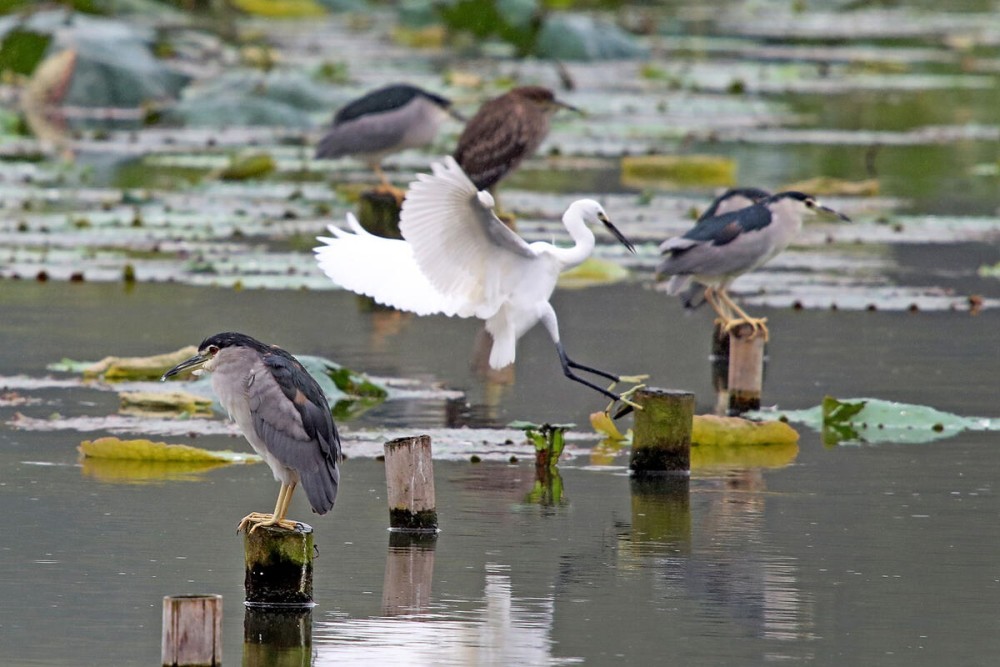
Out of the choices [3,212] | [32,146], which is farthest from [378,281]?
[32,146]

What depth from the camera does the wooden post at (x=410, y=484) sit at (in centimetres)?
877

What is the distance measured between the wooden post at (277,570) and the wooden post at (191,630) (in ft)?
2.49

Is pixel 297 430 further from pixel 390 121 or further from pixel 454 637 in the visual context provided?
pixel 390 121

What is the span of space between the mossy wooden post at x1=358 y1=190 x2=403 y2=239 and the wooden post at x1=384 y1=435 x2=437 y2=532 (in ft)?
27.1

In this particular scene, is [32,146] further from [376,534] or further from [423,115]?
[376,534]

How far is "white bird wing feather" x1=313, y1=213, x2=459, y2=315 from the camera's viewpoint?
32.9ft

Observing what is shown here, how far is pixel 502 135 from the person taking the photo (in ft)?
58.9

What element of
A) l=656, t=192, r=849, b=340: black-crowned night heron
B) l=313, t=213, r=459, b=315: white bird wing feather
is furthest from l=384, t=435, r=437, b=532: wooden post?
l=656, t=192, r=849, b=340: black-crowned night heron

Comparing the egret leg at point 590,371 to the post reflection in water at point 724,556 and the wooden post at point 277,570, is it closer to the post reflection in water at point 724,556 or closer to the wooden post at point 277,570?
the post reflection in water at point 724,556

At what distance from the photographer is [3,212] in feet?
64.5

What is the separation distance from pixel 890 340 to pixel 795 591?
252 inches

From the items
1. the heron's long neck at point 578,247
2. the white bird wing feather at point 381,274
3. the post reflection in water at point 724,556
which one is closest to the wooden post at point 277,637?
the post reflection in water at point 724,556

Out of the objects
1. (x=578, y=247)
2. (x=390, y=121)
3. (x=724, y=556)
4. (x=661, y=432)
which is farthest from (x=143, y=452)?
(x=390, y=121)

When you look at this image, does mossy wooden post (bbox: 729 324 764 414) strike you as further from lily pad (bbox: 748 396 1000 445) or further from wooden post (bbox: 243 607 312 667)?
wooden post (bbox: 243 607 312 667)
